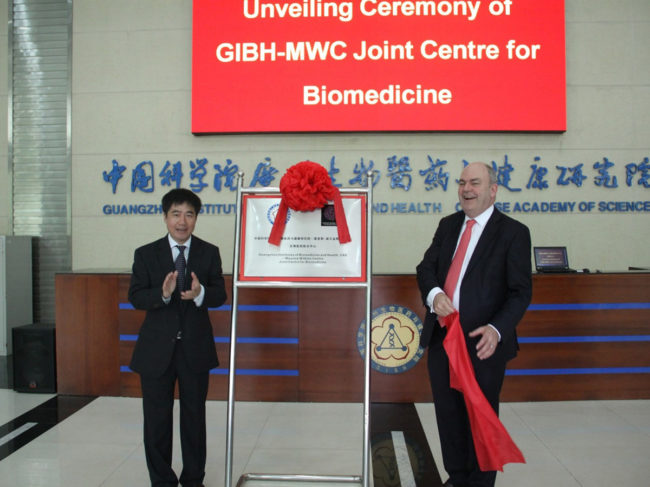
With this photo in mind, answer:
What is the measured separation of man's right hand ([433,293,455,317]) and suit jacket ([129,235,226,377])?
1004 mm

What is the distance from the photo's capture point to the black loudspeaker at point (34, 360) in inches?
148

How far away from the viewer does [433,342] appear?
90.6 inches

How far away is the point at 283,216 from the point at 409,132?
2994mm

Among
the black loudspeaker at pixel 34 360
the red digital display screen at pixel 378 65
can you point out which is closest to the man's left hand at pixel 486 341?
the red digital display screen at pixel 378 65

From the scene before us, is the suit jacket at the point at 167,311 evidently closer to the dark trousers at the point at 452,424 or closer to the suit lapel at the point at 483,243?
the dark trousers at the point at 452,424

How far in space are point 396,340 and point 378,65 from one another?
2738 millimetres

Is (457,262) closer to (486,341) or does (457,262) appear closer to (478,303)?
(478,303)

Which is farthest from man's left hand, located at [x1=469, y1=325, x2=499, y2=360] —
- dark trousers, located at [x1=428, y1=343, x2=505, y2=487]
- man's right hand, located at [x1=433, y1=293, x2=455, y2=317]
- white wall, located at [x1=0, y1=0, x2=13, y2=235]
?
white wall, located at [x1=0, y1=0, x2=13, y2=235]

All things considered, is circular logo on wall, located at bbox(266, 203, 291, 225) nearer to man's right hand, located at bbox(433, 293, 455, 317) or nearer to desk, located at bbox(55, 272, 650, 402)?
man's right hand, located at bbox(433, 293, 455, 317)

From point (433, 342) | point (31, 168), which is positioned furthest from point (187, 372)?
point (31, 168)

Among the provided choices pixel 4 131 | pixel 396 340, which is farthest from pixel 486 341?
pixel 4 131

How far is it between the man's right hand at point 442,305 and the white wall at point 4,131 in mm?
5103

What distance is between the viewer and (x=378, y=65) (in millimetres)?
4750

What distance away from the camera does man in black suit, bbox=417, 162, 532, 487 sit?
2068 mm
